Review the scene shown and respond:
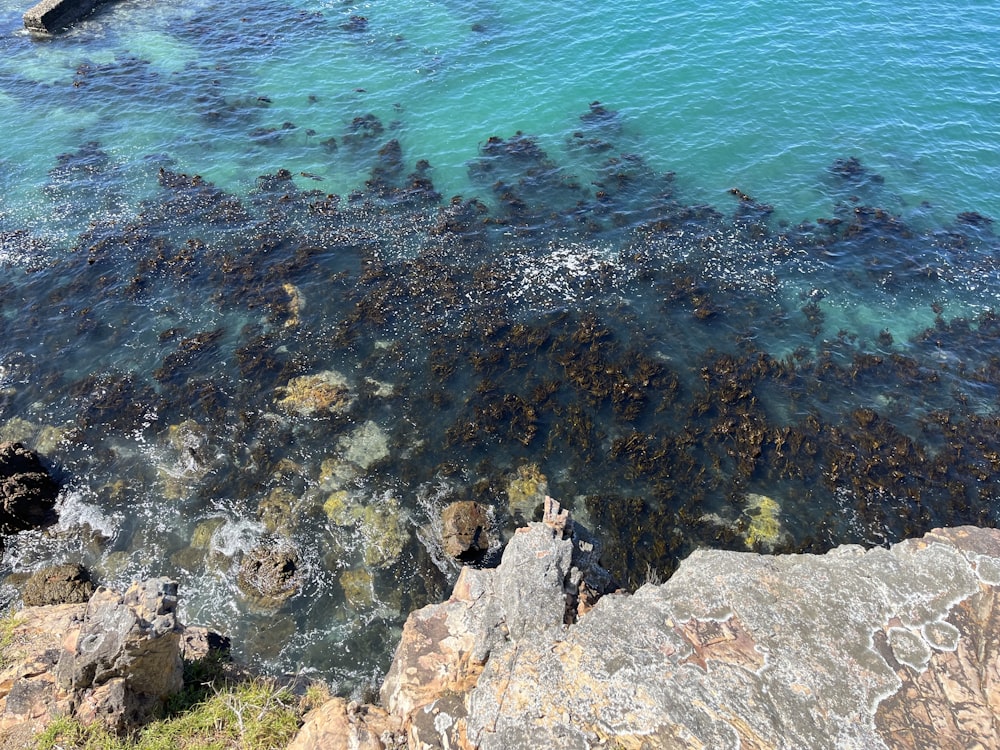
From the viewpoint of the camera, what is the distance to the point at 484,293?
2333cm

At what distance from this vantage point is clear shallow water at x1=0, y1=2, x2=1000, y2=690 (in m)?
16.8

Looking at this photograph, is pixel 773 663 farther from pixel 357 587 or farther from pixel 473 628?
pixel 357 587

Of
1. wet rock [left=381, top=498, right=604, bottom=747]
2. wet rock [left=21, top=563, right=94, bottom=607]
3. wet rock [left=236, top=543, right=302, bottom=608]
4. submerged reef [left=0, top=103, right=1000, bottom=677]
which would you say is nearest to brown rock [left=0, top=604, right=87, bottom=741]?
wet rock [left=21, top=563, right=94, bottom=607]

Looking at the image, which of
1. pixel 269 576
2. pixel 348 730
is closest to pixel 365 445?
pixel 269 576

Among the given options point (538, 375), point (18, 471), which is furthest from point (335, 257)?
point (18, 471)

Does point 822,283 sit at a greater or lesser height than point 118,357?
lesser

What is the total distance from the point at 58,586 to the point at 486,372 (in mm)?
13331

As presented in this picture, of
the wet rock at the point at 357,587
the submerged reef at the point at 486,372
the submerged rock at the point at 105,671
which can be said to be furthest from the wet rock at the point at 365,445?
the submerged rock at the point at 105,671

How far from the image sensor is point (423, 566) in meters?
15.6

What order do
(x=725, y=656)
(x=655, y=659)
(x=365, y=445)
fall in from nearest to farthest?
1. (x=655, y=659)
2. (x=725, y=656)
3. (x=365, y=445)

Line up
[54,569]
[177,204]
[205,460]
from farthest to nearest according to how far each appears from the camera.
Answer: [177,204] < [205,460] < [54,569]

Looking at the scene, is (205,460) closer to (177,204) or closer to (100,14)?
(177,204)

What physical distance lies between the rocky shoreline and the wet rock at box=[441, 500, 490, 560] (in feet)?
10.6

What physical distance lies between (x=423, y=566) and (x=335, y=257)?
14595 millimetres
